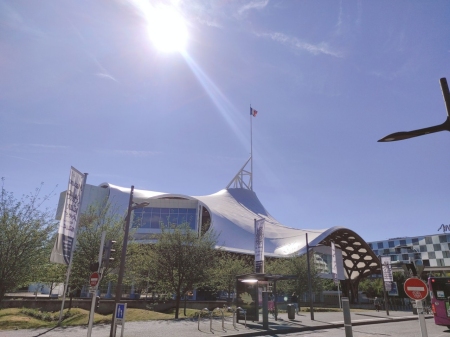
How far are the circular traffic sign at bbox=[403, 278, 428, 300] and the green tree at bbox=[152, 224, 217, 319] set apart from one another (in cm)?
1741

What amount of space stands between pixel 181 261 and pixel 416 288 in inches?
703

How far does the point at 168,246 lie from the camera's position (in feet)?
79.4

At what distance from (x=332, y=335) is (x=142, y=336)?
8.28m

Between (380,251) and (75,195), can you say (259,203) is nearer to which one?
(380,251)

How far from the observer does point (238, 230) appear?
5625 centimetres

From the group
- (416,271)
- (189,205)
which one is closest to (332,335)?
(416,271)

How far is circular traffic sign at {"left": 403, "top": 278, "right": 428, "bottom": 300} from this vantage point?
7.97m

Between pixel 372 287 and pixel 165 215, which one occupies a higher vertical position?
pixel 165 215

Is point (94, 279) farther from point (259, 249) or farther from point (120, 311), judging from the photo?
point (259, 249)

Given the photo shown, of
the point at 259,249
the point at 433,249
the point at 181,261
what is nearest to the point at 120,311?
the point at 181,261

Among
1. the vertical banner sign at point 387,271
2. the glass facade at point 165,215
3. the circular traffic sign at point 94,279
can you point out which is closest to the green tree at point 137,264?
the circular traffic sign at point 94,279

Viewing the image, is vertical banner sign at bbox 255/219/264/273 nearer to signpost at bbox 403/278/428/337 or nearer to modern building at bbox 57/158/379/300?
modern building at bbox 57/158/379/300

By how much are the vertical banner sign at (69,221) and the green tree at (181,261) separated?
332 inches

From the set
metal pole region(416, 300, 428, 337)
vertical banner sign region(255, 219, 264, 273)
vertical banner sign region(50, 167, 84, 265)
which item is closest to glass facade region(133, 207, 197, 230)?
vertical banner sign region(255, 219, 264, 273)
